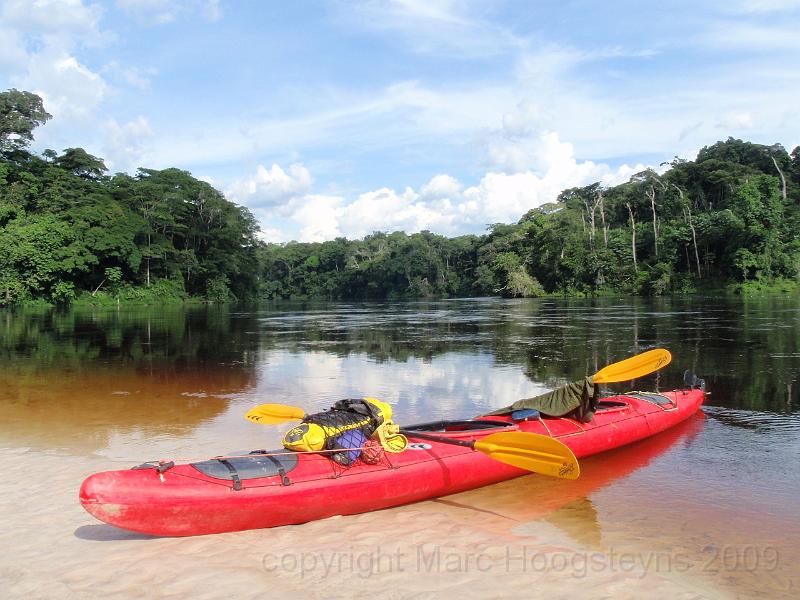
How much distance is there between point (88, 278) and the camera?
157ft

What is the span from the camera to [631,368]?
25.4 feet

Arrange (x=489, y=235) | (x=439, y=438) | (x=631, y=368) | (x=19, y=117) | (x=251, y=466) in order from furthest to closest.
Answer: (x=489, y=235)
(x=19, y=117)
(x=631, y=368)
(x=439, y=438)
(x=251, y=466)

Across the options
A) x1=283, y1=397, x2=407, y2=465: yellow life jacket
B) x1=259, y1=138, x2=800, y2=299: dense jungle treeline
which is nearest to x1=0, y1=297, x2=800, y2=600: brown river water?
x1=283, y1=397, x2=407, y2=465: yellow life jacket

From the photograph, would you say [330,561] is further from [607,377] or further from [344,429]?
[607,377]

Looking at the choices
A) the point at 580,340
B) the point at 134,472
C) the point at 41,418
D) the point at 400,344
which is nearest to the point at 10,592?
the point at 134,472

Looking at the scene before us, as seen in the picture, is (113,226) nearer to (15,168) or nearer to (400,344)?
(15,168)

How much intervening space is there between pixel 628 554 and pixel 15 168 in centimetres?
5256

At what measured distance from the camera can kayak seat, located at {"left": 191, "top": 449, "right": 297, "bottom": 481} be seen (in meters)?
5.03

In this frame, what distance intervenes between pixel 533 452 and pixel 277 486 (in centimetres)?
239

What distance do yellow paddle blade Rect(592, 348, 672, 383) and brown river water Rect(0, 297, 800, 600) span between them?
100cm

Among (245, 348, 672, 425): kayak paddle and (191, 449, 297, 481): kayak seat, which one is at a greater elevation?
(245, 348, 672, 425): kayak paddle

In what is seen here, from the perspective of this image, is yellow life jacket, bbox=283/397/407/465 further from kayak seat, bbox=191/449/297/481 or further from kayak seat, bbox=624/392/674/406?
kayak seat, bbox=624/392/674/406

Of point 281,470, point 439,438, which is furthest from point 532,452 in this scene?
point 281,470

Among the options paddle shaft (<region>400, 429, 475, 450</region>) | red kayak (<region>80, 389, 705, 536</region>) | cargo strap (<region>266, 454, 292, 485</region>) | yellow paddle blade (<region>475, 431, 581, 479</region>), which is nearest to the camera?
red kayak (<region>80, 389, 705, 536</region>)
